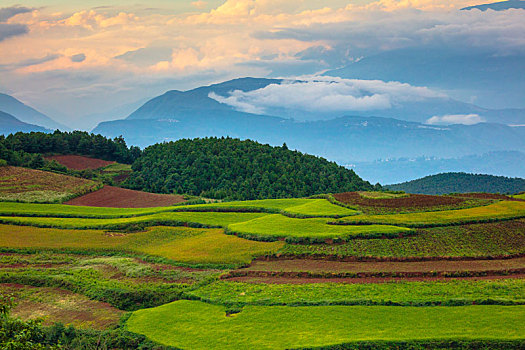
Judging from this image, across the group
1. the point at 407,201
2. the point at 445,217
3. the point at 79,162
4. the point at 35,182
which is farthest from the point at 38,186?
the point at 445,217

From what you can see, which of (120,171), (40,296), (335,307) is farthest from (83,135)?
(335,307)

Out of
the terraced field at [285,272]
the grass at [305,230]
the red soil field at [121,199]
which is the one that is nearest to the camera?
the terraced field at [285,272]

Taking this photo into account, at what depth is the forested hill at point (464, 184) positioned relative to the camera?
421ft

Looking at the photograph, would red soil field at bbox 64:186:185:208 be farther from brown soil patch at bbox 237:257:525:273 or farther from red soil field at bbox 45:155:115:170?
brown soil patch at bbox 237:257:525:273

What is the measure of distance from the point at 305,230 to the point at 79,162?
75.6 m

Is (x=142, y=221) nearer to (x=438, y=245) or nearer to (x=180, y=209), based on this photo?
(x=180, y=209)

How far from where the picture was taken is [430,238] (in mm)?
44375

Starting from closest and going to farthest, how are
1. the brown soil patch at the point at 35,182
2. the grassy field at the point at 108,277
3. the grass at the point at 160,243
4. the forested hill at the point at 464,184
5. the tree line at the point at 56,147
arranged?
the grassy field at the point at 108,277 → the grass at the point at 160,243 → the brown soil patch at the point at 35,182 → the tree line at the point at 56,147 → the forested hill at the point at 464,184

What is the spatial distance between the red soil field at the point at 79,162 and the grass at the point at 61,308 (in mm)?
73608

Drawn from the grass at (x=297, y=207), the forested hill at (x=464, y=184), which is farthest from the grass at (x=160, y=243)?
the forested hill at (x=464, y=184)

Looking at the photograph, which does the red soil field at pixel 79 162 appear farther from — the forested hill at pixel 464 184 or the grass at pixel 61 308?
the forested hill at pixel 464 184

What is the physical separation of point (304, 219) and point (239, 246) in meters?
10.3

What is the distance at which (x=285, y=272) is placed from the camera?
37.0 m

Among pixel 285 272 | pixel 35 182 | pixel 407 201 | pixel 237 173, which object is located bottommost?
pixel 285 272
